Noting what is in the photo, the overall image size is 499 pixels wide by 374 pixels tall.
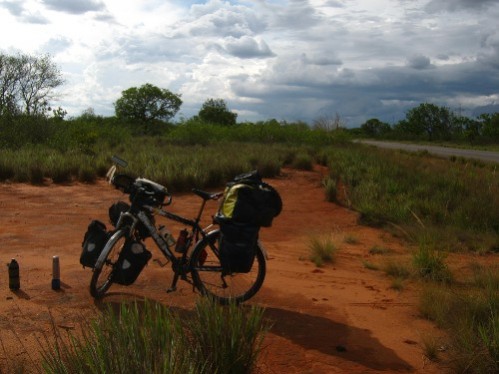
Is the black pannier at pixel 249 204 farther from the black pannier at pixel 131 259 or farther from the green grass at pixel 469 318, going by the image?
the green grass at pixel 469 318

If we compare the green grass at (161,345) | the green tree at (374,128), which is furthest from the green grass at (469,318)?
the green tree at (374,128)

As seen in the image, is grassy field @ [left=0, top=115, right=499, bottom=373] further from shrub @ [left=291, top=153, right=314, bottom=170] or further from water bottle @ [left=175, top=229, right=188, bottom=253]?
water bottle @ [left=175, top=229, right=188, bottom=253]

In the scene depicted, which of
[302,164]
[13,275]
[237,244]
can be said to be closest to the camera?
[237,244]

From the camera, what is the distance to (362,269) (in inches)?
310

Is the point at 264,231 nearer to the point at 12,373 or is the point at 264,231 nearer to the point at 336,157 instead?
the point at 12,373

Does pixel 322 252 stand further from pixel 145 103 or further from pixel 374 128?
pixel 374 128

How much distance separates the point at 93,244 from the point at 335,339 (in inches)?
99.4

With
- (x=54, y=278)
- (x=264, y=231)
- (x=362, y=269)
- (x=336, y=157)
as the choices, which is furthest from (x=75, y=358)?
(x=336, y=157)

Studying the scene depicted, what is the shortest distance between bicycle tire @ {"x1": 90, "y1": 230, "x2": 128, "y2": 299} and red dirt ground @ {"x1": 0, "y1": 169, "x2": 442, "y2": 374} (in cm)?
12

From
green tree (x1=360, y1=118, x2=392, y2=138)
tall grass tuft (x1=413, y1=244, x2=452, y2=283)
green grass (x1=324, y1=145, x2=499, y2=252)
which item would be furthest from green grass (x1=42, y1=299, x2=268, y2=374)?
green tree (x1=360, y1=118, x2=392, y2=138)

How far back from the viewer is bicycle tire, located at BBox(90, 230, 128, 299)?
5.53 m

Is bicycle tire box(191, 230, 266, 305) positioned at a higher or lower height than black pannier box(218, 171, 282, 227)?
lower

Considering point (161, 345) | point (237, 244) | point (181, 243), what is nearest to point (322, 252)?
point (181, 243)

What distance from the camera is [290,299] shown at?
6137 mm
